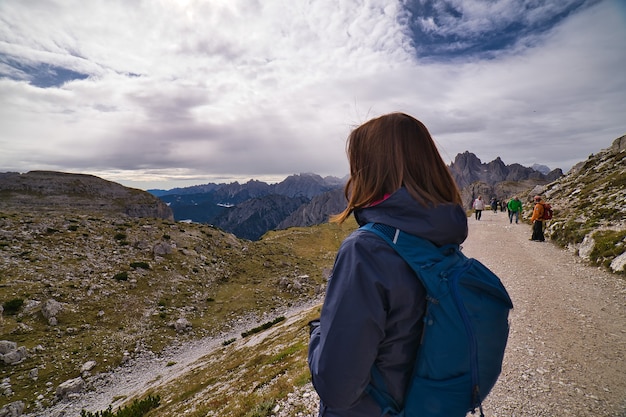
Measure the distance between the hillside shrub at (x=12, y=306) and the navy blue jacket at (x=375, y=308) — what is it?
3306 centimetres

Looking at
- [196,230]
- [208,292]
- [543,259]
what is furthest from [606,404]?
[196,230]

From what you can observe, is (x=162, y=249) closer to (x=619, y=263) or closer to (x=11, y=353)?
(x=11, y=353)

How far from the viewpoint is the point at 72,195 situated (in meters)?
102

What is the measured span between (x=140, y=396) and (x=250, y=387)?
11.2 metres

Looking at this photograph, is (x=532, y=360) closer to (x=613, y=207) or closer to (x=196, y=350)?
(x=613, y=207)

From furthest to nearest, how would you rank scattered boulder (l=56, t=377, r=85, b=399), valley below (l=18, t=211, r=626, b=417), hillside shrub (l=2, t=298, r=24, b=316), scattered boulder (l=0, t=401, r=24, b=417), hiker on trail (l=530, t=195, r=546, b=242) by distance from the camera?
hiker on trail (l=530, t=195, r=546, b=242) < hillside shrub (l=2, t=298, r=24, b=316) < scattered boulder (l=56, t=377, r=85, b=399) < scattered boulder (l=0, t=401, r=24, b=417) < valley below (l=18, t=211, r=626, b=417)

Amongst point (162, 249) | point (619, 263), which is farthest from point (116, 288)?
point (619, 263)

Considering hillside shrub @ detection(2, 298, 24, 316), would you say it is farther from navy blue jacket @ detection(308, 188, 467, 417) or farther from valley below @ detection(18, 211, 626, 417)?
navy blue jacket @ detection(308, 188, 467, 417)

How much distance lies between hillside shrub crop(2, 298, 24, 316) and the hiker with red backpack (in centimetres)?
4318

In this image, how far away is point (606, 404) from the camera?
7.11 m

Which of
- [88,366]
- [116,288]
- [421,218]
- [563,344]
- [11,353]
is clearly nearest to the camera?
[421,218]

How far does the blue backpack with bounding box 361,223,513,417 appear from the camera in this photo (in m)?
2.50

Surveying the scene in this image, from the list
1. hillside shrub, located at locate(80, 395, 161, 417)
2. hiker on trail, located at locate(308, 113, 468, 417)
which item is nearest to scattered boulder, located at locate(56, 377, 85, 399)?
hillside shrub, located at locate(80, 395, 161, 417)

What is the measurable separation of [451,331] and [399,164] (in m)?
1.56
